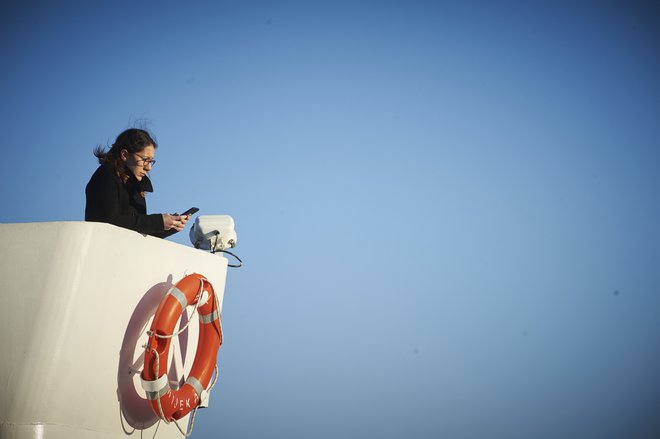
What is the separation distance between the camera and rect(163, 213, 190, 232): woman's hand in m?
2.61

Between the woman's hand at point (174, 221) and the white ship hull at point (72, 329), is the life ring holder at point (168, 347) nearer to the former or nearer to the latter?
the white ship hull at point (72, 329)

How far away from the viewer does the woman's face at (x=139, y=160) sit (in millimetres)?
2633

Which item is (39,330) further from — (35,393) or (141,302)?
(141,302)

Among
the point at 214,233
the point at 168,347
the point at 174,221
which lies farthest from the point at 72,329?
the point at 214,233

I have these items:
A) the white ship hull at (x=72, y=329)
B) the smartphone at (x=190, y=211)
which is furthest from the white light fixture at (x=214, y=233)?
the white ship hull at (x=72, y=329)

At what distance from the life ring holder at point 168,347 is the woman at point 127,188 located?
35cm

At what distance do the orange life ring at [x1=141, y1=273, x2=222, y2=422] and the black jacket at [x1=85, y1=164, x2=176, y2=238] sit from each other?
0.36 metres

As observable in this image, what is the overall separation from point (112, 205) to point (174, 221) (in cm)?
34

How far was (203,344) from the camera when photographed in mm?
2736

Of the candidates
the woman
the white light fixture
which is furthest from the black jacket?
the white light fixture

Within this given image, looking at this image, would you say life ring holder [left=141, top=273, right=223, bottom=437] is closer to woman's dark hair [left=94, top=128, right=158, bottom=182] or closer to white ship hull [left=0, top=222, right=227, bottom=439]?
white ship hull [left=0, top=222, right=227, bottom=439]

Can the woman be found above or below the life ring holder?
above

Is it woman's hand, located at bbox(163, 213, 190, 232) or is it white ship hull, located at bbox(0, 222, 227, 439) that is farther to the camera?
woman's hand, located at bbox(163, 213, 190, 232)

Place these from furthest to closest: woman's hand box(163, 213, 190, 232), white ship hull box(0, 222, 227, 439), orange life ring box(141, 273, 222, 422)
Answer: woman's hand box(163, 213, 190, 232) → orange life ring box(141, 273, 222, 422) → white ship hull box(0, 222, 227, 439)
